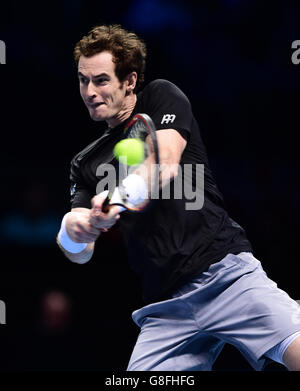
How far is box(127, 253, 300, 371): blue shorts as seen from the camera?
2150mm

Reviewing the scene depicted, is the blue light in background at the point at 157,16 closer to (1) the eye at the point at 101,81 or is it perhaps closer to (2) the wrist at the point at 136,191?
(1) the eye at the point at 101,81

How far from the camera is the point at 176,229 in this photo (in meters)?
2.34

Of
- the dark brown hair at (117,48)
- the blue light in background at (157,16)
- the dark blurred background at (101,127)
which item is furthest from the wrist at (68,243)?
the blue light in background at (157,16)

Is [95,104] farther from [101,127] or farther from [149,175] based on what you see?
[101,127]

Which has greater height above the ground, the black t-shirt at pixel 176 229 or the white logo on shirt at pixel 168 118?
the white logo on shirt at pixel 168 118

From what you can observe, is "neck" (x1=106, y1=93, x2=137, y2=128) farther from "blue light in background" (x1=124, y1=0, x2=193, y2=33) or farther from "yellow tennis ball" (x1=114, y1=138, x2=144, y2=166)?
"blue light in background" (x1=124, y1=0, x2=193, y2=33)

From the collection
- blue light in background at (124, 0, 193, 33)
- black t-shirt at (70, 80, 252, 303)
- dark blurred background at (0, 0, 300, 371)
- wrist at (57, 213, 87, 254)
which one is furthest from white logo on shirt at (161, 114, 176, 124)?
blue light in background at (124, 0, 193, 33)

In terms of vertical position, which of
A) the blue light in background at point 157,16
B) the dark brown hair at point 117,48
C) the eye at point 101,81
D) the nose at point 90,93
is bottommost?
the nose at point 90,93

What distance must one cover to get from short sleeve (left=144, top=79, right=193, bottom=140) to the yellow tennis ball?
0.38 feet

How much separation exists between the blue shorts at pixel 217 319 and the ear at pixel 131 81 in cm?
87

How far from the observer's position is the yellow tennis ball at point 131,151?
89.8 inches

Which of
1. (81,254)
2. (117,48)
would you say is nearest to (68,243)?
(81,254)

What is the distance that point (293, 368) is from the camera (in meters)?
2.05

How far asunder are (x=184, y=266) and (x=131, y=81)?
88 centimetres
